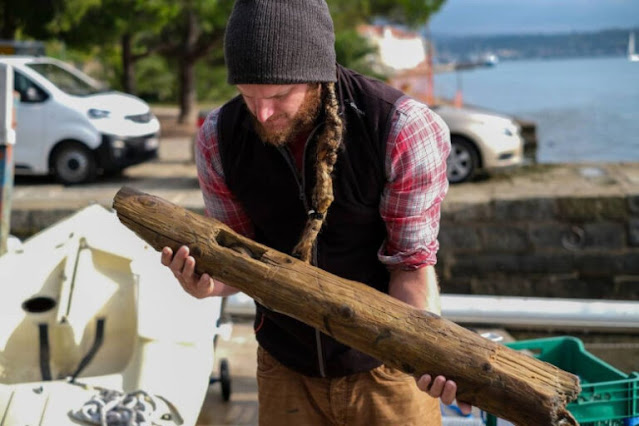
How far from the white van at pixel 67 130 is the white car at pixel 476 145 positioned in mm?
3519

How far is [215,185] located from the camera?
7.95 ft

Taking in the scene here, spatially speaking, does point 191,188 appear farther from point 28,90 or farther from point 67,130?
point 28,90

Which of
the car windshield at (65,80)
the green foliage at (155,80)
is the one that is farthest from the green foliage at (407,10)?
the green foliage at (155,80)

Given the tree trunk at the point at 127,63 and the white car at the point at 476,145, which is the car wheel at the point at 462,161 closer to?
the white car at the point at 476,145

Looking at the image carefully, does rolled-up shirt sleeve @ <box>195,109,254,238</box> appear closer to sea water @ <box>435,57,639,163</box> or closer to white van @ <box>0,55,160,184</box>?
sea water @ <box>435,57,639,163</box>

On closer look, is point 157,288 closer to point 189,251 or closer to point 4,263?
point 4,263

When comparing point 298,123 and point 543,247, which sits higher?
point 298,123

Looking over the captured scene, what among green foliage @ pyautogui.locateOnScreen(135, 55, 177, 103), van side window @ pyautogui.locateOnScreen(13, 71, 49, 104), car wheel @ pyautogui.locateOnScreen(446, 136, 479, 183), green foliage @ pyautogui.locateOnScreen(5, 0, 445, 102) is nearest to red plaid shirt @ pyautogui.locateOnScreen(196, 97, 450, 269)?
car wheel @ pyautogui.locateOnScreen(446, 136, 479, 183)

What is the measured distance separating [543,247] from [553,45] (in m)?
2.31

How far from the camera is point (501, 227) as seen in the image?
26.6 feet

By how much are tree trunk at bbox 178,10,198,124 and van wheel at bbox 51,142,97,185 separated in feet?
16.9

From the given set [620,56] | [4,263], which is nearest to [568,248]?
[620,56]

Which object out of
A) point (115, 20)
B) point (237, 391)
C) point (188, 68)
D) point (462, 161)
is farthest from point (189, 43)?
point (237, 391)

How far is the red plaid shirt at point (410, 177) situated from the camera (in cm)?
217
